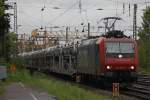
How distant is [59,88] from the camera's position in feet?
96.4

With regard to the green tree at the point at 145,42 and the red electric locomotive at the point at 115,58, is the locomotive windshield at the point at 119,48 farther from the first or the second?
the green tree at the point at 145,42

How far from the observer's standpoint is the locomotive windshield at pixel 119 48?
30984mm

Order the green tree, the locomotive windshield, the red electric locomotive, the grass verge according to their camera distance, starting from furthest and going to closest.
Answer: the green tree, the locomotive windshield, the red electric locomotive, the grass verge

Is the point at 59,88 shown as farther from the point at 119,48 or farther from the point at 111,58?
the point at 119,48

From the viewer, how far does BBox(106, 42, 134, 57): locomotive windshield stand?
30984 millimetres

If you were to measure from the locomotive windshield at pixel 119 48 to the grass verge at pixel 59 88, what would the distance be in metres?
2.86

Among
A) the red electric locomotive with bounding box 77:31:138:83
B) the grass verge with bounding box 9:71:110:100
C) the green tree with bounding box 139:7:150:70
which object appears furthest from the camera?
the green tree with bounding box 139:7:150:70

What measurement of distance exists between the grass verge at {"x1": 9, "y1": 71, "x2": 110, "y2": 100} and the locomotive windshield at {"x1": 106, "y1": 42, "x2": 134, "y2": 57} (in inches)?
113

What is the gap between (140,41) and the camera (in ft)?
233

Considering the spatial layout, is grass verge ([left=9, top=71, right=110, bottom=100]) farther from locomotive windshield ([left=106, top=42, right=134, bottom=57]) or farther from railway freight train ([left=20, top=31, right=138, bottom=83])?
locomotive windshield ([left=106, top=42, right=134, bottom=57])

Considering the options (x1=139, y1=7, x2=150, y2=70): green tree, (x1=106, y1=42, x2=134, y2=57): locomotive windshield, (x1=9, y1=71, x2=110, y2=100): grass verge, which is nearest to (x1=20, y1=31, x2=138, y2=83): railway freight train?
(x1=106, y1=42, x2=134, y2=57): locomotive windshield

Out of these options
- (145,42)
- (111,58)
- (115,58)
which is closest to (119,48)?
(115,58)

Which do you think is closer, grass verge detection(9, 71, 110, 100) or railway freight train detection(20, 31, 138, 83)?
grass verge detection(9, 71, 110, 100)

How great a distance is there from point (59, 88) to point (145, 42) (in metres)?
41.2
